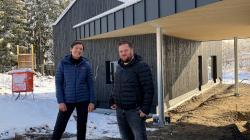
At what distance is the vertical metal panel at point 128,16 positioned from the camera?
11.4m

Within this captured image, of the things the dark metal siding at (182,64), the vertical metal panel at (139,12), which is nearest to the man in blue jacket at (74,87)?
the vertical metal panel at (139,12)

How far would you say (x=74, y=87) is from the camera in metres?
6.67

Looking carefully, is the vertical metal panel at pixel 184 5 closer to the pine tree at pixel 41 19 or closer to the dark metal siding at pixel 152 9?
the dark metal siding at pixel 152 9

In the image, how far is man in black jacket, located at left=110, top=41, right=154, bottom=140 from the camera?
17.5 ft

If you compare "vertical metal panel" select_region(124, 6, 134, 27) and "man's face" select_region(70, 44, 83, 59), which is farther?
"vertical metal panel" select_region(124, 6, 134, 27)

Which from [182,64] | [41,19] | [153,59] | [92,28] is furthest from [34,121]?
[41,19]

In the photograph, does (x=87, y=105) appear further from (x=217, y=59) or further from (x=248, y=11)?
(x=217, y=59)

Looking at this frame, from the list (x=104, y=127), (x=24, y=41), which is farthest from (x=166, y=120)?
(x=24, y=41)

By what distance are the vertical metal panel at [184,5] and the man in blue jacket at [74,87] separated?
2811 mm

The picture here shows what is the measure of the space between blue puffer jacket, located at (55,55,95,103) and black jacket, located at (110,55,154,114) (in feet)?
4.25

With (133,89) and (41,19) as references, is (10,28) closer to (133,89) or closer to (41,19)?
(41,19)

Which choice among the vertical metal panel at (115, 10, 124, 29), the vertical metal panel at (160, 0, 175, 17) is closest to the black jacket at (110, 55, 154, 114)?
→ the vertical metal panel at (160, 0, 175, 17)

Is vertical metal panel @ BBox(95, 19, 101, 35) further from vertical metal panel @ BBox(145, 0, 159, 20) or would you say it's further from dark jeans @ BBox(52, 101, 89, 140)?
dark jeans @ BBox(52, 101, 89, 140)

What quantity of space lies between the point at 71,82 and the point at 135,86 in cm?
160
